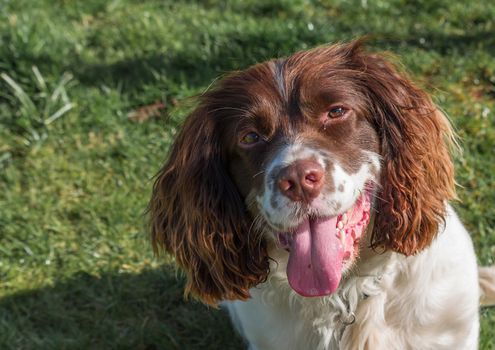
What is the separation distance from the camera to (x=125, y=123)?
17.6 ft

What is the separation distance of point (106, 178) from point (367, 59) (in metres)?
2.45

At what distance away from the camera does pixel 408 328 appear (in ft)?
10.6

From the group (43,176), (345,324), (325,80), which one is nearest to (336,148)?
(325,80)

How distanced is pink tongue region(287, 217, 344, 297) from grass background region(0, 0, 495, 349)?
2.89ft

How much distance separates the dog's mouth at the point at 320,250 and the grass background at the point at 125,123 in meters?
0.88

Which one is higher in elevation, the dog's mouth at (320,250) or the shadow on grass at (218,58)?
the dog's mouth at (320,250)

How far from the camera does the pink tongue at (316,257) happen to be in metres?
2.84

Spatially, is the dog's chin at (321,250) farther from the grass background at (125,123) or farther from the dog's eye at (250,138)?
the grass background at (125,123)

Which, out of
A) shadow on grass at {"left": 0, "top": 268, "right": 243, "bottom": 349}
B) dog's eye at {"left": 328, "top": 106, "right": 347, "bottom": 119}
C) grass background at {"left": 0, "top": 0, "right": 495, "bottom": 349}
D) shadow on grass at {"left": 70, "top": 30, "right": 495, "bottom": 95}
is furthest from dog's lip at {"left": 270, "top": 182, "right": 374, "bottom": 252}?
shadow on grass at {"left": 70, "top": 30, "right": 495, "bottom": 95}

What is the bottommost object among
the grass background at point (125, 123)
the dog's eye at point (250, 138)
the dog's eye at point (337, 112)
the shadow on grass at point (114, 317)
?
the shadow on grass at point (114, 317)

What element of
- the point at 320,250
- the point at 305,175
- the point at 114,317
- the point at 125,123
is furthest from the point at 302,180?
the point at 125,123

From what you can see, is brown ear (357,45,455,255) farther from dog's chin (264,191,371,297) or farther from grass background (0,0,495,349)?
grass background (0,0,495,349)

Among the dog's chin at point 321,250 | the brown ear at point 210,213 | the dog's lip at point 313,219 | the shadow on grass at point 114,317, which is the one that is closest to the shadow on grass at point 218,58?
the shadow on grass at point 114,317

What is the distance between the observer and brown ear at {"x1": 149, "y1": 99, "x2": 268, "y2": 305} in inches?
121
